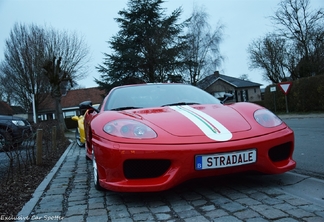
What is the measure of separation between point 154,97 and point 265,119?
1.43 metres

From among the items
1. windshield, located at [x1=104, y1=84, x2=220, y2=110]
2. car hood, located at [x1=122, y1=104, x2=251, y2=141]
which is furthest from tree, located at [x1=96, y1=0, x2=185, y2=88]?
car hood, located at [x1=122, y1=104, x2=251, y2=141]

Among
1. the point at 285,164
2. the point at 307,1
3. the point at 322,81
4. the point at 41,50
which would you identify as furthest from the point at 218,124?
the point at 307,1

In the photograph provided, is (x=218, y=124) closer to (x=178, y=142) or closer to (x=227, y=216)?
(x=178, y=142)

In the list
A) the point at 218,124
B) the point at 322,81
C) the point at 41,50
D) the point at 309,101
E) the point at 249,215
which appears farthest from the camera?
the point at 41,50

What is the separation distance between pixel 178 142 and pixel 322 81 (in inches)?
653

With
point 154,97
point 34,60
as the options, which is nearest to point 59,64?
point 34,60

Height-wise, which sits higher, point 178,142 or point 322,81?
point 322,81

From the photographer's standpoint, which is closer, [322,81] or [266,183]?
[266,183]

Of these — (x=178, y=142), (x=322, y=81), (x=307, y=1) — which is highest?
(x=307, y=1)

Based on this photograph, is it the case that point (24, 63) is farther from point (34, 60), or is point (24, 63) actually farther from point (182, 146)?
point (182, 146)

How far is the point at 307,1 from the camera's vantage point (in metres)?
29.6

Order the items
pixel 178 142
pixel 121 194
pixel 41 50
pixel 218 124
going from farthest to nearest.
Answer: pixel 41 50
pixel 121 194
pixel 218 124
pixel 178 142

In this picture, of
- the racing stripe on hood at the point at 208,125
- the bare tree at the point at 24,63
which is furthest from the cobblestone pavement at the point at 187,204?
the bare tree at the point at 24,63

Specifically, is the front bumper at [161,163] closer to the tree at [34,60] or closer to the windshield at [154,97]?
the windshield at [154,97]
